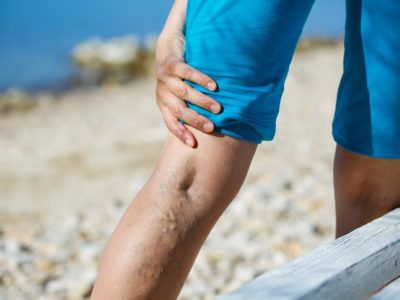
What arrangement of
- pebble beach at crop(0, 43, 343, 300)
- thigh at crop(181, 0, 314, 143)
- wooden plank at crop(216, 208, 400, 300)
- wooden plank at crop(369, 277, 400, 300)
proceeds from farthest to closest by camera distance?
pebble beach at crop(0, 43, 343, 300)
thigh at crop(181, 0, 314, 143)
wooden plank at crop(369, 277, 400, 300)
wooden plank at crop(216, 208, 400, 300)

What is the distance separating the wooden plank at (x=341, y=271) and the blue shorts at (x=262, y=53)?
0.25m

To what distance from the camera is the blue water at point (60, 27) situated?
386 inches

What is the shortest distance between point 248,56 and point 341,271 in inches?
16.5

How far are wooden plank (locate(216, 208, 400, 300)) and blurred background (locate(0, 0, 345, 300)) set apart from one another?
131 cm

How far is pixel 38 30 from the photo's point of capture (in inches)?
487

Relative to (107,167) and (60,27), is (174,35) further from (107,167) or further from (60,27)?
(60,27)

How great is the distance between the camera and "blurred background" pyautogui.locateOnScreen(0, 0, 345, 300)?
9.55 feet

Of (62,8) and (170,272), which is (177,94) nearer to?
(170,272)

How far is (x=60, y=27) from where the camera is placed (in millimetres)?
12812

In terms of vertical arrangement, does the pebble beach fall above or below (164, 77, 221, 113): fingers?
below

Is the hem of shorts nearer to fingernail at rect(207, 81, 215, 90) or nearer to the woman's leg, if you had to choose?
the woman's leg

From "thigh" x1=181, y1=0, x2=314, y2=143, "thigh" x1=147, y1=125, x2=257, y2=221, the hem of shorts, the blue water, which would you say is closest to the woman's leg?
the hem of shorts

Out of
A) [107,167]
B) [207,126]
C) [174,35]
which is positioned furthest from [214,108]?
[107,167]

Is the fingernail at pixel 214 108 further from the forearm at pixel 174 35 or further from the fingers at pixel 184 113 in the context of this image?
the forearm at pixel 174 35
